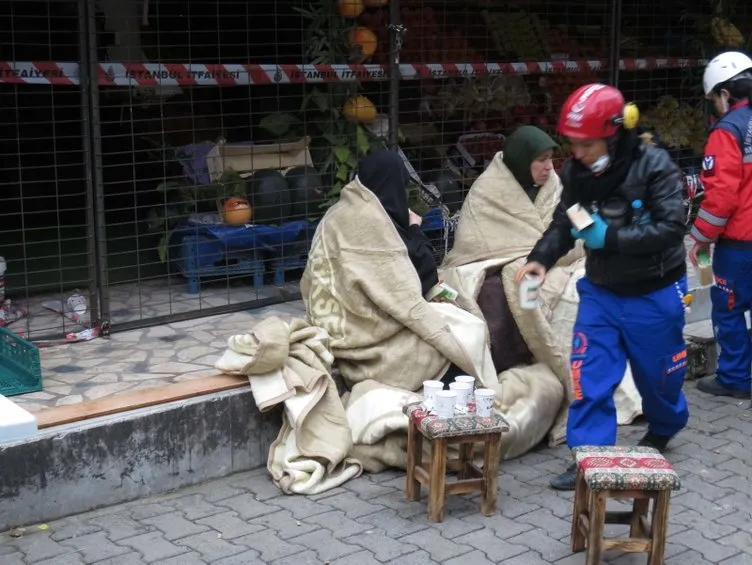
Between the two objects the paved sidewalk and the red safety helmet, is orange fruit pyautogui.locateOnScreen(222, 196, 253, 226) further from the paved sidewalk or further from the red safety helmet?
the red safety helmet

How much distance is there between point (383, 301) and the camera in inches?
218

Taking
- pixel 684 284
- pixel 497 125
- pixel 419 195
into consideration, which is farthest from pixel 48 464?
pixel 497 125

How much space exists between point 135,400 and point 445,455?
1.49 metres

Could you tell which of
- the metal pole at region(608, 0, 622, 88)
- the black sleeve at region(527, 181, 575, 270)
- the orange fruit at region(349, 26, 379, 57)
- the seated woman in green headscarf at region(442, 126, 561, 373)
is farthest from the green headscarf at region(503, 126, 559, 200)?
the metal pole at region(608, 0, 622, 88)

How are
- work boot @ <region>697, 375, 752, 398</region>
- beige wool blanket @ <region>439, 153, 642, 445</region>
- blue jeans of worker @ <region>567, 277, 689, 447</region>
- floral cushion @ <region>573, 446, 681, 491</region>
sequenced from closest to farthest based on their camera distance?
floral cushion @ <region>573, 446, 681, 491</region>, blue jeans of worker @ <region>567, 277, 689, 447</region>, beige wool blanket @ <region>439, 153, 642, 445</region>, work boot @ <region>697, 375, 752, 398</region>

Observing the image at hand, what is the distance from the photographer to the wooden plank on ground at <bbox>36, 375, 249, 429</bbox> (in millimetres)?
4957

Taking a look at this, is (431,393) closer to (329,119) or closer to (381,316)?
(381,316)

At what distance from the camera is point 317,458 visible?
5.23 metres

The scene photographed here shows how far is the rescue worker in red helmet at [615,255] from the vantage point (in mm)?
4711

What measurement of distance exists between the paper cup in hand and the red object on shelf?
281cm

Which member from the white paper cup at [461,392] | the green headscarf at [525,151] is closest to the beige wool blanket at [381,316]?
the white paper cup at [461,392]

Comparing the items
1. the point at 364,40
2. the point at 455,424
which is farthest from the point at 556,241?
the point at 364,40

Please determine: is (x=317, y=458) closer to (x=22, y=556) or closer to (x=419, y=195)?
(x=22, y=556)

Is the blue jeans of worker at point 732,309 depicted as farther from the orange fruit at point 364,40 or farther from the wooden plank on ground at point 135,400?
the wooden plank on ground at point 135,400
